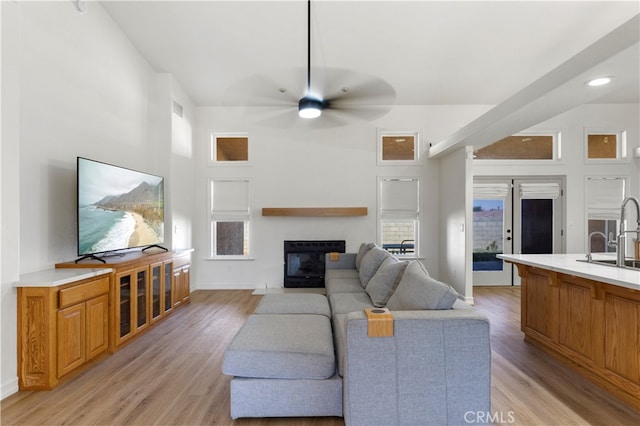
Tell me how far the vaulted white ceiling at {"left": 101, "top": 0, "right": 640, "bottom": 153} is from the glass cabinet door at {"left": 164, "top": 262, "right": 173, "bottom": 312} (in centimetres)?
249

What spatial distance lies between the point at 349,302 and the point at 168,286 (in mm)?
2553

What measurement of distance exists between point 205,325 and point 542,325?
11.9ft

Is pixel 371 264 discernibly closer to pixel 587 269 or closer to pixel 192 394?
pixel 587 269

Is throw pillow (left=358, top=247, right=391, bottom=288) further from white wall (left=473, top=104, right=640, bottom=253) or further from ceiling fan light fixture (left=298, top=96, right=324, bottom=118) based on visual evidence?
white wall (left=473, top=104, right=640, bottom=253)

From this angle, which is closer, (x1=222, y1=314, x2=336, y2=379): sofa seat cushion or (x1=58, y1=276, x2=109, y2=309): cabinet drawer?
(x1=222, y1=314, x2=336, y2=379): sofa seat cushion

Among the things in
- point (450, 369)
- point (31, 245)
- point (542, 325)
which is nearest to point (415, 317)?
point (450, 369)

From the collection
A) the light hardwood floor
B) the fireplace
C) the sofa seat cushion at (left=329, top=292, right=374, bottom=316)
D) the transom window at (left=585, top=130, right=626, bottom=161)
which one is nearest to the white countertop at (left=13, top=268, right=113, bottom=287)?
the light hardwood floor

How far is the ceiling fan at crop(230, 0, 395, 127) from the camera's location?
2754 millimetres

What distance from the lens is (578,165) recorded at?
18.1 feet

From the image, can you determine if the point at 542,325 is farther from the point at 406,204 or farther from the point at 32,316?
the point at 32,316

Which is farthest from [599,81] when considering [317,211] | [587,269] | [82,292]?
[82,292]

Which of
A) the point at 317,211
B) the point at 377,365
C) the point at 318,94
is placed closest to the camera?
the point at 377,365

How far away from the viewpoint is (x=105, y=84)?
11.6 feet

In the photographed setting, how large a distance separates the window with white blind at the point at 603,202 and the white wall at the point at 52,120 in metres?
7.59
